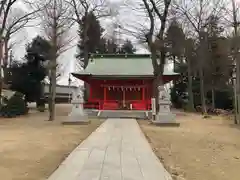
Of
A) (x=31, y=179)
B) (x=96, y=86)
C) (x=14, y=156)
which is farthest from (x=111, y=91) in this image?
(x=31, y=179)

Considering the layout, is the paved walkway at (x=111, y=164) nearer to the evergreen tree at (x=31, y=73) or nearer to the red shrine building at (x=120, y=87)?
the red shrine building at (x=120, y=87)

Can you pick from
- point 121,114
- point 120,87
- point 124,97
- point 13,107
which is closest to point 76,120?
point 121,114

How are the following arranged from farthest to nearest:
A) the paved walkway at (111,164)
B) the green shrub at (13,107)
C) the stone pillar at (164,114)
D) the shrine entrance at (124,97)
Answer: the shrine entrance at (124,97), the green shrub at (13,107), the stone pillar at (164,114), the paved walkway at (111,164)

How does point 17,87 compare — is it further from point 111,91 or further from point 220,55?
point 220,55

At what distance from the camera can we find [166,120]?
19.3 metres

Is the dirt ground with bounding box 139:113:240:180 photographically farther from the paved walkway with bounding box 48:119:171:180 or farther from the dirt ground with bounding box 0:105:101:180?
the dirt ground with bounding box 0:105:101:180

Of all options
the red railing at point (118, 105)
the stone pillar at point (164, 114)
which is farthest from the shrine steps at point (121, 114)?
the stone pillar at point (164, 114)

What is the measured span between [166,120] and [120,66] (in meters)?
16.0

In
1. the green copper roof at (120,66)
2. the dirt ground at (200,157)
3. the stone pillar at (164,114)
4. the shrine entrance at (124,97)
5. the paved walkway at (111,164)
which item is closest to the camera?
the paved walkway at (111,164)

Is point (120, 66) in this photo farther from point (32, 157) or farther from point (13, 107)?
point (32, 157)

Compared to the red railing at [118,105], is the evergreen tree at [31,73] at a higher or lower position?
higher

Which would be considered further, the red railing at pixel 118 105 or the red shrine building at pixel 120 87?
the red railing at pixel 118 105

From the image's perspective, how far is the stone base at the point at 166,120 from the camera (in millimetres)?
19047

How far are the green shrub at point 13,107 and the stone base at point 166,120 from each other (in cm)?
1324
